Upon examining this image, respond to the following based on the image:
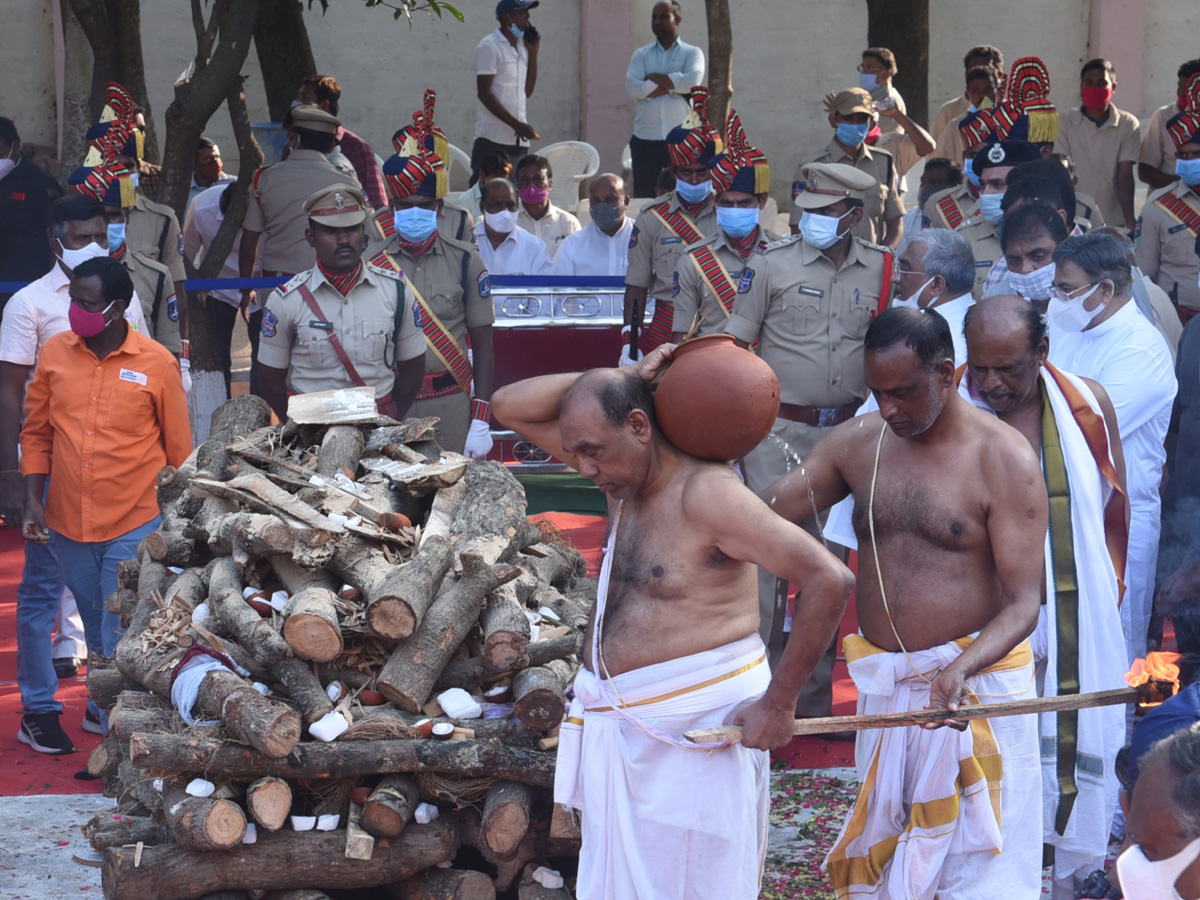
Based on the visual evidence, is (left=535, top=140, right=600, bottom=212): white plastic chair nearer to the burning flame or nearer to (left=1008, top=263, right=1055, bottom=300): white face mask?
(left=1008, top=263, right=1055, bottom=300): white face mask

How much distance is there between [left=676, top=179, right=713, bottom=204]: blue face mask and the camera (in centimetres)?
955

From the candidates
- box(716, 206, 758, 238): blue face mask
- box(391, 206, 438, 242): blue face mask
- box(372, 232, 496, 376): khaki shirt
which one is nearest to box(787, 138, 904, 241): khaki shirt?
box(716, 206, 758, 238): blue face mask

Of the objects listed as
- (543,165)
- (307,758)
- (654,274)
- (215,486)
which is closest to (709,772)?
(307,758)

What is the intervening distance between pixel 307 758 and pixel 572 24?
14.0 metres

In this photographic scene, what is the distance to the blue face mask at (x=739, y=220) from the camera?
8070 millimetres

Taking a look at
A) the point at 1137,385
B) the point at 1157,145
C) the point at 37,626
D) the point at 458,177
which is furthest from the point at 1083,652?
the point at 458,177

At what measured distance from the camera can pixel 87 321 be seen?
6074mm

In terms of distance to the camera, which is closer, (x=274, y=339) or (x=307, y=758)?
(x=307, y=758)

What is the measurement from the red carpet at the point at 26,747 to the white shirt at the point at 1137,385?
4.46 metres

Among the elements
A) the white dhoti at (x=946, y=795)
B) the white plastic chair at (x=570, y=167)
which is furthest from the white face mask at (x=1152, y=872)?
the white plastic chair at (x=570, y=167)

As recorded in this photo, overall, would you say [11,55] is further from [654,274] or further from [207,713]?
[207,713]

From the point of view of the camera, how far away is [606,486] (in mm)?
3689

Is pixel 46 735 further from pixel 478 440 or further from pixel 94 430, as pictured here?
pixel 478 440

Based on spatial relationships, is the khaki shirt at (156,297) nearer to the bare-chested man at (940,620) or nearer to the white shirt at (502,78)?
the bare-chested man at (940,620)
